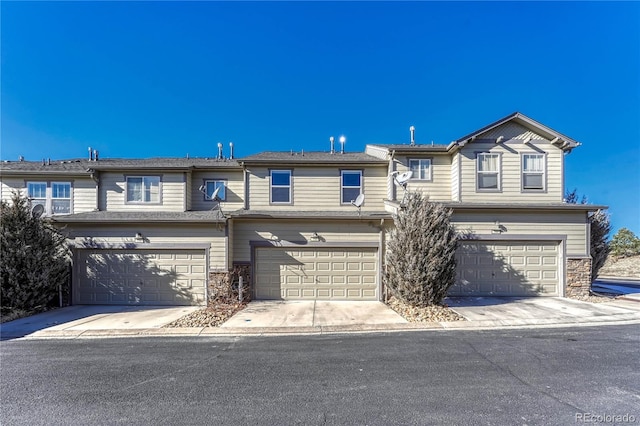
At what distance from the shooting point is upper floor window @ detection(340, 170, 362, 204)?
39.0 ft

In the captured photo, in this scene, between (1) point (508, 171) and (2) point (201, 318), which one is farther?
(1) point (508, 171)

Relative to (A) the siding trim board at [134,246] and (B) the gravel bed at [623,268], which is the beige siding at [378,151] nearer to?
(A) the siding trim board at [134,246]

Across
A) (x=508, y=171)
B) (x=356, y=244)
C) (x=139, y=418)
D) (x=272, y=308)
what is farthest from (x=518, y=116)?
(x=139, y=418)

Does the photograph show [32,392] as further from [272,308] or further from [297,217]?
[297,217]

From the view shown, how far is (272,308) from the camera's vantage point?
931 centimetres

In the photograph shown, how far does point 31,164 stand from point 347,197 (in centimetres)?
1458

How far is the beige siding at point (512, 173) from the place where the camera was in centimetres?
1116

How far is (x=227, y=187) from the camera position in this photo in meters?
12.4

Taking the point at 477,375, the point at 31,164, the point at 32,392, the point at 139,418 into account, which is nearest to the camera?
the point at 139,418

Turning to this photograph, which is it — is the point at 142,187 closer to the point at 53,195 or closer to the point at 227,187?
the point at 227,187

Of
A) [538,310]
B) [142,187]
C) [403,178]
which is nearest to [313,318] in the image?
[403,178]

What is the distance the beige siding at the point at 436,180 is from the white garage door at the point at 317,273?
136 inches

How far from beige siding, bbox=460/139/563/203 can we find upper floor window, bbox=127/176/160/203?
42.0ft

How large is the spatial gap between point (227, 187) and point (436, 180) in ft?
29.8
